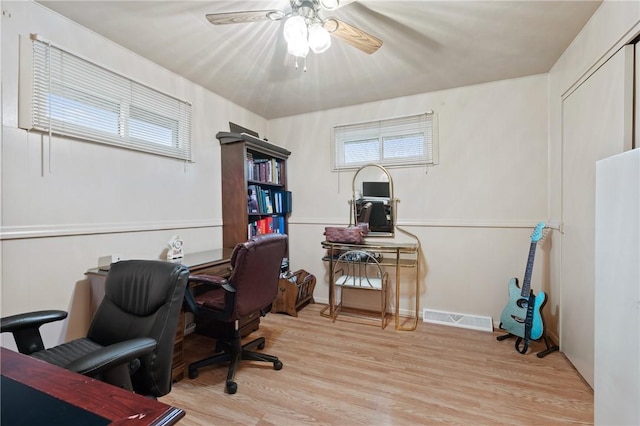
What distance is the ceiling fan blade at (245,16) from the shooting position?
1.35 meters

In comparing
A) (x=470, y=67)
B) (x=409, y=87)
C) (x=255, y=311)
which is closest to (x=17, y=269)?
(x=255, y=311)

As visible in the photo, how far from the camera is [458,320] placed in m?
2.64

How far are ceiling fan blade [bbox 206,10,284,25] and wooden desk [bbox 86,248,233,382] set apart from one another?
1549 mm

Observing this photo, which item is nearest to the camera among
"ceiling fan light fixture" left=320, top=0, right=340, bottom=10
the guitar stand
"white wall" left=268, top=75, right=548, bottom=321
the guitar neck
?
"ceiling fan light fixture" left=320, top=0, right=340, bottom=10

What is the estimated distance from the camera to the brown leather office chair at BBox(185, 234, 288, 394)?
165 centimetres

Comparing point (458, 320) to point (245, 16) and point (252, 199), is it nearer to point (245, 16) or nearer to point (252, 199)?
point (252, 199)

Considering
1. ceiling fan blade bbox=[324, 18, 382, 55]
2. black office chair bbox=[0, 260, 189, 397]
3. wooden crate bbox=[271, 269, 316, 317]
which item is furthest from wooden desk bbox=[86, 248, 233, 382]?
ceiling fan blade bbox=[324, 18, 382, 55]

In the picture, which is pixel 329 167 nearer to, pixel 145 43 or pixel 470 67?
pixel 470 67

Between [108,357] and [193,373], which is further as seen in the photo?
[193,373]

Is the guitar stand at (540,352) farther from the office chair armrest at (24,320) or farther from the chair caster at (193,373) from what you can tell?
the office chair armrest at (24,320)

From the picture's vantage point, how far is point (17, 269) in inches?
57.6

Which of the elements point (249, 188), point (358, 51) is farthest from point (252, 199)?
point (358, 51)

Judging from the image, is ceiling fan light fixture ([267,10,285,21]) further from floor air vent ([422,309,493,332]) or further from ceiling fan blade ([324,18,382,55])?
floor air vent ([422,309,493,332])

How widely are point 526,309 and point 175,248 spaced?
293 cm
